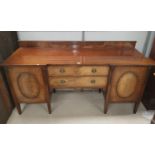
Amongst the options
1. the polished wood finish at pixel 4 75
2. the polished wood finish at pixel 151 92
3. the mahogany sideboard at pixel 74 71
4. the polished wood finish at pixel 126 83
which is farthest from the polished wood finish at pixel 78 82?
the polished wood finish at pixel 151 92

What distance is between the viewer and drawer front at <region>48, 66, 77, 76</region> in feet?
4.51

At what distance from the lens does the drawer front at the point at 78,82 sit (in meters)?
1.47

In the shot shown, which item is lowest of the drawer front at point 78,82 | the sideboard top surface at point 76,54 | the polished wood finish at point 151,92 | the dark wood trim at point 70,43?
the polished wood finish at point 151,92

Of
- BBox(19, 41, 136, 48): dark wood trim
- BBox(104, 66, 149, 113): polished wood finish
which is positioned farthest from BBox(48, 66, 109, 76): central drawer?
BBox(19, 41, 136, 48): dark wood trim

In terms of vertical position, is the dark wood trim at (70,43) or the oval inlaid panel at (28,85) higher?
the dark wood trim at (70,43)

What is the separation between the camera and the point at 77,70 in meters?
1.40

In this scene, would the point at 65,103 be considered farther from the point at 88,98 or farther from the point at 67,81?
the point at 67,81

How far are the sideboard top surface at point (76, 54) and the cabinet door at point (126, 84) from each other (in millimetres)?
85

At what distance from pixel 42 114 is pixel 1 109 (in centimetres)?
47

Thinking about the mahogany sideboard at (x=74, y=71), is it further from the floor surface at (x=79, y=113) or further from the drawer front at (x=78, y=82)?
the floor surface at (x=79, y=113)

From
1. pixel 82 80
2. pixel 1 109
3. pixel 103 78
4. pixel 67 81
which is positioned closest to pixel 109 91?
pixel 103 78

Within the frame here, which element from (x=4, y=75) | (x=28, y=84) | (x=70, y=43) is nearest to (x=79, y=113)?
(x=28, y=84)

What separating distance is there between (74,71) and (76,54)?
255mm

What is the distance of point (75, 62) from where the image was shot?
1.36 metres
